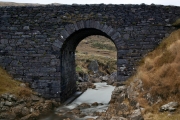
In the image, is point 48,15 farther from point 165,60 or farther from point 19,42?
point 165,60

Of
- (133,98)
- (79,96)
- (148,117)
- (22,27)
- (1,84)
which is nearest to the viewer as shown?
(148,117)

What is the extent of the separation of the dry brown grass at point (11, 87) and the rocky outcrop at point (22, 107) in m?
0.29

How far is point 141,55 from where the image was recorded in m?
14.1

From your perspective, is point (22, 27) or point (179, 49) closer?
point (179, 49)

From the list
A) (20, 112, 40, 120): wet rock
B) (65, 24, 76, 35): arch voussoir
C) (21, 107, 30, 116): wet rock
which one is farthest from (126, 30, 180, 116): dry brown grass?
(21, 107, 30, 116): wet rock


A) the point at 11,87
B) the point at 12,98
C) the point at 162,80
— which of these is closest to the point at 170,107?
the point at 162,80

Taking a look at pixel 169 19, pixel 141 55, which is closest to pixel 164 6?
pixel 169 19

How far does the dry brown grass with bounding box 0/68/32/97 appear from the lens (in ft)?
45.0

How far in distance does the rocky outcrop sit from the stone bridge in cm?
95

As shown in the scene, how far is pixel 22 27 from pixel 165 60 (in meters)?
8.81

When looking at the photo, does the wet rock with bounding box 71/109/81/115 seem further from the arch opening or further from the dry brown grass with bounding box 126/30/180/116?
the dry brown grass with bounding box 126/30/180/116

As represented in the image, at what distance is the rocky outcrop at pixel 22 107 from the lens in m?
12.4

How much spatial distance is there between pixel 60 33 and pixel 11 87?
430 cm

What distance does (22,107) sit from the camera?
1312 centimetres
